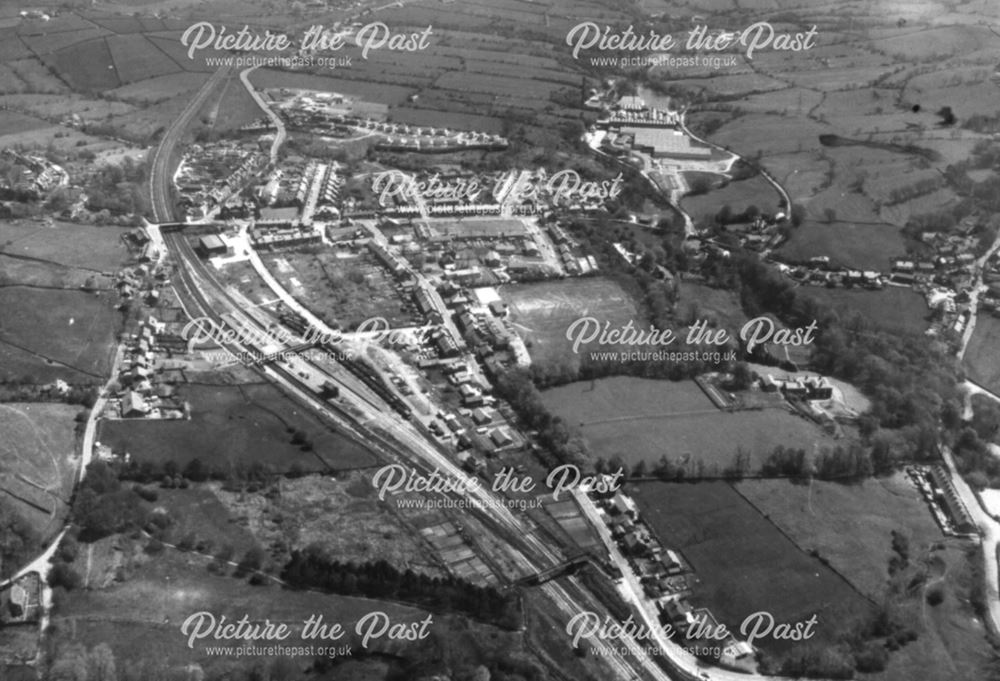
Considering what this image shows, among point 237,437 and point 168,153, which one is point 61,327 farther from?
point 168,153

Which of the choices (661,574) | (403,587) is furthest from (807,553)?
(403,587)

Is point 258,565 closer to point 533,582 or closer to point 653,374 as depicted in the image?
point 533,582

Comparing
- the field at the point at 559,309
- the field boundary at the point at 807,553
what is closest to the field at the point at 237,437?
the field at the point at 559,309

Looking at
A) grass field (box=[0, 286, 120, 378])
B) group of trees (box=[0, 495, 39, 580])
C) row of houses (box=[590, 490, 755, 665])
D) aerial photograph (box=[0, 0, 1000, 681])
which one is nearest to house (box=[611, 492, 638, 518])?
row of houses (box=[590, 490, 755, 665])

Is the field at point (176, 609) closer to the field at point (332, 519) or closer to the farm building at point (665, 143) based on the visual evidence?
the field at point (332, 519)

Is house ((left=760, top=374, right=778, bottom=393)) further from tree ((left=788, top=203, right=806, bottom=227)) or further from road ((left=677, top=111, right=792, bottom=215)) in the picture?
road ((left=677, top=111, right=792, bottom=215))

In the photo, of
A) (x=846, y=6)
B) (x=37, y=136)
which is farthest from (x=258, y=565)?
(x=846, y=6)
